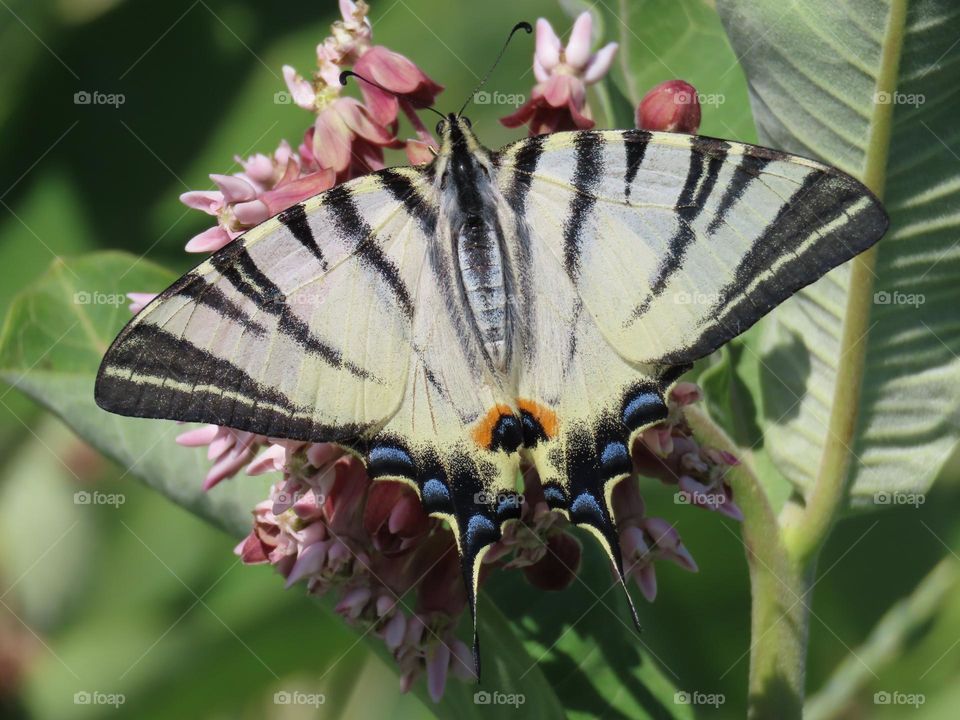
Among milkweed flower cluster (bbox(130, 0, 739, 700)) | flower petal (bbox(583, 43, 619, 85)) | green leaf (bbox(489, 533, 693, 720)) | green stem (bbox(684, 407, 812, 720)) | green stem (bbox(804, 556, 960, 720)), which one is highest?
flower petal (bbox(583, 43, 619, 85))

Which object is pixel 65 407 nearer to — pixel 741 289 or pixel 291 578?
pixel 291 578

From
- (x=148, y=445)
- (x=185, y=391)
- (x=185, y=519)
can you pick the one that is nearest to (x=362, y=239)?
(x=185, y=391)

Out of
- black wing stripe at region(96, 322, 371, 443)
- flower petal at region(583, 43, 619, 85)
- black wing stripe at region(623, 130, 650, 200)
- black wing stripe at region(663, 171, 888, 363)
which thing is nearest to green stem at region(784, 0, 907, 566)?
black wing stripe at region(663, 171, 888, 363)

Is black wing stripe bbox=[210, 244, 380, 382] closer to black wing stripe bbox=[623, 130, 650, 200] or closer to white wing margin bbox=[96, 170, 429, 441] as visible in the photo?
white wing margin bbox=[96, 170, 429, 441]

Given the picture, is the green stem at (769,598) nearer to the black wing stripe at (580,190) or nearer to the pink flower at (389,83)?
the black wing stripe at (580,190)

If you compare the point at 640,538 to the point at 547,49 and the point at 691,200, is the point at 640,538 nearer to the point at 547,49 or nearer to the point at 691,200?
the point at 691,200

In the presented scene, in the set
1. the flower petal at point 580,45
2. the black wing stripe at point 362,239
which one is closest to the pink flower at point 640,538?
the black wing stripe at point 362,239

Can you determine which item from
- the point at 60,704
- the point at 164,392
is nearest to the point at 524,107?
the point at 164,392
